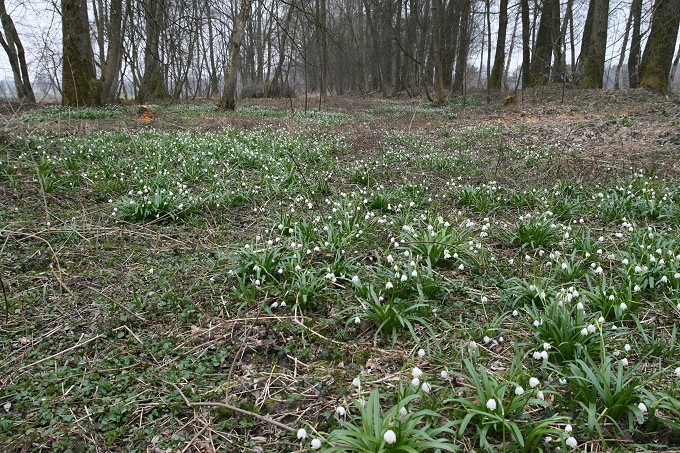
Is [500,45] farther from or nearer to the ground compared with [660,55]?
farther from the ground

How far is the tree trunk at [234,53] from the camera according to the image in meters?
11.9

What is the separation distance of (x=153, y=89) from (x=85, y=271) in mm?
20651

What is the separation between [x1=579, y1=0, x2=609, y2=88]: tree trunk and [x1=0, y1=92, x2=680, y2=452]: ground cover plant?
10557 mm

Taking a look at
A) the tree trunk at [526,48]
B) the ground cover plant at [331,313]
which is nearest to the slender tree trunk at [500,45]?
the tree trunk at [526,48]

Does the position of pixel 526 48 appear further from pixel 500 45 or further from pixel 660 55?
pixel 660 55

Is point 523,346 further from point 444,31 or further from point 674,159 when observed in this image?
point 444,31

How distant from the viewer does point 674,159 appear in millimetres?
6414

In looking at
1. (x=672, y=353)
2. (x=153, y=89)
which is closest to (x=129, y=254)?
(x=672, y=353)

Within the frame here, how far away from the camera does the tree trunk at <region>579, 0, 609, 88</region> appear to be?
13.4m

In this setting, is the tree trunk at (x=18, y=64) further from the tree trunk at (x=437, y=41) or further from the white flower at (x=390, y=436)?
the white flower at (x=390, y=436)

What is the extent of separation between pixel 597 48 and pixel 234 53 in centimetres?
A: 1266

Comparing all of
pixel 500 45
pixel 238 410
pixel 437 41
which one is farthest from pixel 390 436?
pixel 500 45

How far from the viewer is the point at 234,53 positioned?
41.9 ft

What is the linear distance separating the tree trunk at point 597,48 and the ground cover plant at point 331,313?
1056cm
